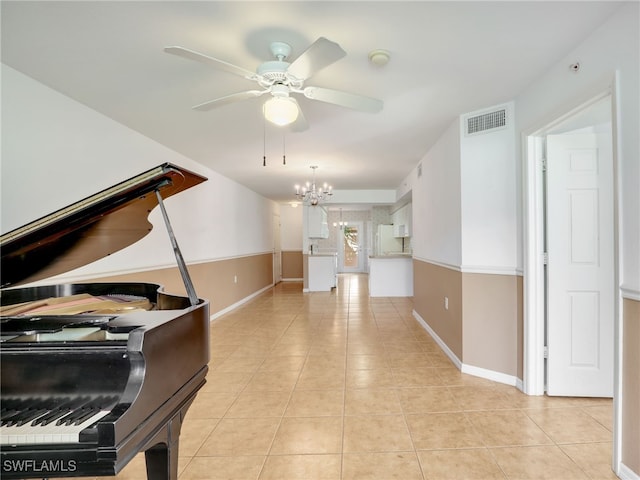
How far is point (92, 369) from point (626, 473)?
259cm

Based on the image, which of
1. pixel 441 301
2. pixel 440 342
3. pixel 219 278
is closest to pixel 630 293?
pixel 441 301

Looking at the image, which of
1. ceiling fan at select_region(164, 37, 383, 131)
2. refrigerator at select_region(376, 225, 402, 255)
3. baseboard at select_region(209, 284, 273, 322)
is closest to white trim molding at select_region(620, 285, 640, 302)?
ceiling fan at select_region(164, 37, 383, 131)

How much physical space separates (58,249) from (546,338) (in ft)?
11.1

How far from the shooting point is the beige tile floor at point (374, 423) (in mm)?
1889

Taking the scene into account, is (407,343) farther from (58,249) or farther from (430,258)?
(58,249)

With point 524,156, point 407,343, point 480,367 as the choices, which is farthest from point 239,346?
point 524,156

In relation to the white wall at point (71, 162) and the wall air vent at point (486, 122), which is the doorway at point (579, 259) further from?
the white wall at point (71, 162)

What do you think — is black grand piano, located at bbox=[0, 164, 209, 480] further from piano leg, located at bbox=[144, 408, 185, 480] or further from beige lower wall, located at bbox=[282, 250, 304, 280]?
beige lower wall, located at bbox=[282, 250, 304, 280]

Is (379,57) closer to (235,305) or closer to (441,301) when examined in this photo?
(441,301)

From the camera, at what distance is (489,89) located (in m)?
2.67

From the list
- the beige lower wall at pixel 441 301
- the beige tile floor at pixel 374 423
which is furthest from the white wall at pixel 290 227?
the beige tile floor at pixel 374 423

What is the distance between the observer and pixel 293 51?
6.81 ft

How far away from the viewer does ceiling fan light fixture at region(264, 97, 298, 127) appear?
2.00 metres

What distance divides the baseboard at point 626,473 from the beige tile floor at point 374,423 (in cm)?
6
